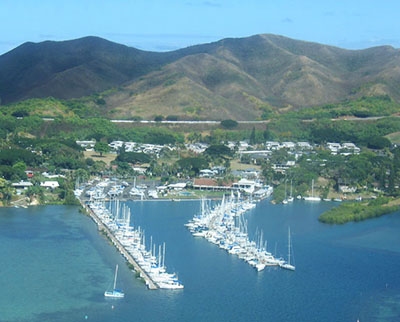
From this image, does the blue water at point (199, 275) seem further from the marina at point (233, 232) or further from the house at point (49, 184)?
the house at point (49, 184)

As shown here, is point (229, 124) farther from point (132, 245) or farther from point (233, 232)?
point (132, 245)

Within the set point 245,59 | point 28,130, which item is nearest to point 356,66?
point 245,59

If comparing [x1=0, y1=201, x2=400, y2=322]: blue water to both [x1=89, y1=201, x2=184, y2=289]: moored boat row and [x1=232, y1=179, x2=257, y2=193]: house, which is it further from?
[x1=232, y1=179, x2=257, y2=193]: house

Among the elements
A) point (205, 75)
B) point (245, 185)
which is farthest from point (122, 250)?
point (205, 75)

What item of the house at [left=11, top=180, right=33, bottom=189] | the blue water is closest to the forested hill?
the house at [left=11, top=180, right=33, bottom=189]

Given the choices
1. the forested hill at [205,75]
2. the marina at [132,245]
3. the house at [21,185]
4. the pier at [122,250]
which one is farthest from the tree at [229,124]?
the pier at [122,250]

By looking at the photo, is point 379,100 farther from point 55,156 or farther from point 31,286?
point 31,286
